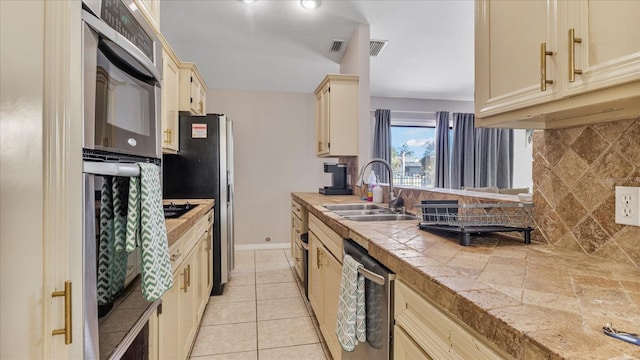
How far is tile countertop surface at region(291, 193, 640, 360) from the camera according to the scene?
524 mm

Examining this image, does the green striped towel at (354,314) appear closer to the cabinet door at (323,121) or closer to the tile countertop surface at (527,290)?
the tile countertop surface at (527,290)

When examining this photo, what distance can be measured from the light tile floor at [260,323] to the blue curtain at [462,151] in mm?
3823

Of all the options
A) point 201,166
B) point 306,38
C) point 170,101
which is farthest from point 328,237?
point 306,38

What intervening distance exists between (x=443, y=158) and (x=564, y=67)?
5.16 meters

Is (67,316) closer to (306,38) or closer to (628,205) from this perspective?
(628,205)

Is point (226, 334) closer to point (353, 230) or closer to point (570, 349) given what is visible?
point (353, 230)

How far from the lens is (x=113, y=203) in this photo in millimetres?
833

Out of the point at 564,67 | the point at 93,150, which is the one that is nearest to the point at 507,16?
the point at 564,67

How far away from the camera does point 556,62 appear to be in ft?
2.77

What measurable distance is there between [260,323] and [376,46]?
305 centimetres

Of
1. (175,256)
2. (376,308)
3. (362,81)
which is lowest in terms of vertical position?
(376,308)

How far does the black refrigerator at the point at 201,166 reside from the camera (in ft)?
9.55

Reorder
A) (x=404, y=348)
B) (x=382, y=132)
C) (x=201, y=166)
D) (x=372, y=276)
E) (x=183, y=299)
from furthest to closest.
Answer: (x=382, y=132)
(x=201, y=166)
(x=183, y=299)
(x=372, y=276)
(x=404, y=348)

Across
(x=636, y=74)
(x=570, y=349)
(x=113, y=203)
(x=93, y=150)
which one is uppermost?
(x=636, y=74)
